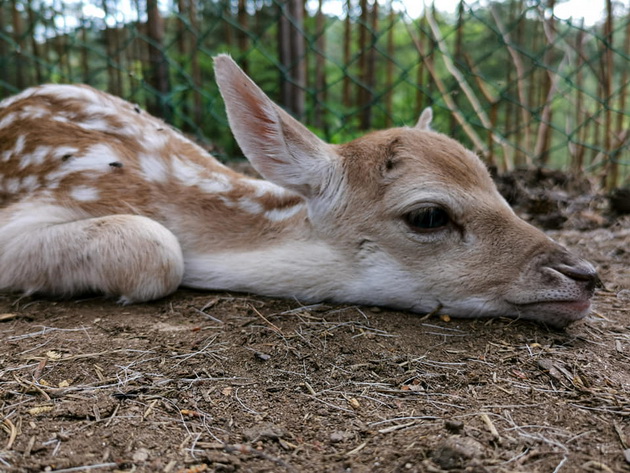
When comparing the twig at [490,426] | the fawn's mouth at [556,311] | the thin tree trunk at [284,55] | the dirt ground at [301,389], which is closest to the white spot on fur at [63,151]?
the dirt ground at [301,389]

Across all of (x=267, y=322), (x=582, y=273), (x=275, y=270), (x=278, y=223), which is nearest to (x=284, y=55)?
Answer: (x=278, y=223)

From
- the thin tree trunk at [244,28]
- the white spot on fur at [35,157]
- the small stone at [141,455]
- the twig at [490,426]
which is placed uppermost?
the thin tree trunk at [244,28]

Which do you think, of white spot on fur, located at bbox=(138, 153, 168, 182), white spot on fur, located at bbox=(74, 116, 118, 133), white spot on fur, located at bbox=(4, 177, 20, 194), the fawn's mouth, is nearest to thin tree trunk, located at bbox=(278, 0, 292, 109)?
white spot on fur, located at bbox=(74, 116, 118, 133)

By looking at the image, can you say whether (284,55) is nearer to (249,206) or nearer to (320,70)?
(320,70)

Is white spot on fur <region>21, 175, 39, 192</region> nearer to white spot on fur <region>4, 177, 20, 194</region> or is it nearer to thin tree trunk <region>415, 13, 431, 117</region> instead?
white spot on fur <region>4, 177, 20, 194</region>

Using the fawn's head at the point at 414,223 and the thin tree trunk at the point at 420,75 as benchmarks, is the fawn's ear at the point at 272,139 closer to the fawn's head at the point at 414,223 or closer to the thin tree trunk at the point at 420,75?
the fawn's head at the point at 414,223

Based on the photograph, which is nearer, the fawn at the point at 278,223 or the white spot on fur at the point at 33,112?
the fawn at the point at 278,223

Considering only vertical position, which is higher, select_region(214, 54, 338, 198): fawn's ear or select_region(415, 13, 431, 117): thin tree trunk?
select_region(415, 13, 431, 117): thin tree trunk
